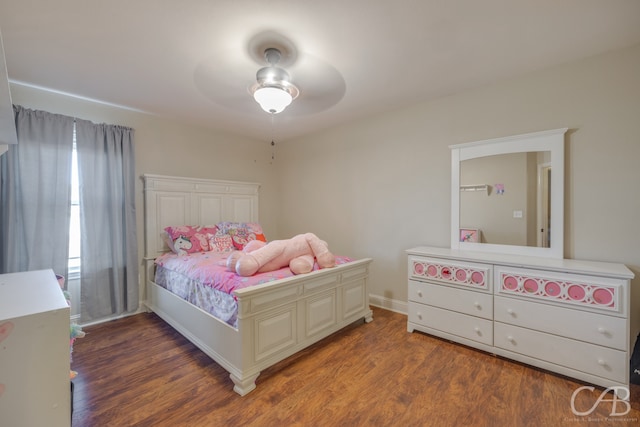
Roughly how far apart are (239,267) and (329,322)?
0.99 meters

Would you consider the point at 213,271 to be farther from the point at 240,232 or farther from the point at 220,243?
the point at 240,232

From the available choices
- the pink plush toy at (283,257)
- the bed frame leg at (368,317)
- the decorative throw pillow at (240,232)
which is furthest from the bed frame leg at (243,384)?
the decorative throw pillow at (240,232)

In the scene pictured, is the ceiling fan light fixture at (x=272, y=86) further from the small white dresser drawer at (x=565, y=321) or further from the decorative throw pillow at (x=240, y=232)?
the small white dresser drawer at (x=565, y=321)

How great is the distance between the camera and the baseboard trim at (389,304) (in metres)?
3.12

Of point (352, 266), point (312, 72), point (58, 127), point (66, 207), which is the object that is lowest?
point (352, 266)

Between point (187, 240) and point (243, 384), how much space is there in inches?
74.0

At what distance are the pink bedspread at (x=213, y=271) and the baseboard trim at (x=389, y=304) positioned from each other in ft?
3.02

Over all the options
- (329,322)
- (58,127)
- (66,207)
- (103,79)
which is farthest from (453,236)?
(58,127)

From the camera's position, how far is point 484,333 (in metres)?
2.24

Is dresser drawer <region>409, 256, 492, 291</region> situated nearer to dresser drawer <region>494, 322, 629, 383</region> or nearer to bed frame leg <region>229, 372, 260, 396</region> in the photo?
dresser drawer <region>494, 322, 629, 383</region>

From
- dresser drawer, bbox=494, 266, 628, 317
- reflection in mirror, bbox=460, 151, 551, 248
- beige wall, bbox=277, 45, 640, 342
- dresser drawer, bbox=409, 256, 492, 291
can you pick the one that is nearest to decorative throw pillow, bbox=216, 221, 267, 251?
beige wall, bbox=277, 45, 640, 342

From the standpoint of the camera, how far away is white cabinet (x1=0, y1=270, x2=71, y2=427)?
A: 2.93 feet

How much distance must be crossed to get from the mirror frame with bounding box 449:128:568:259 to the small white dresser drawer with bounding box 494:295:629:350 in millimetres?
517

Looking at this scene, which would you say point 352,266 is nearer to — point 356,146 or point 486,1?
point 356,146
